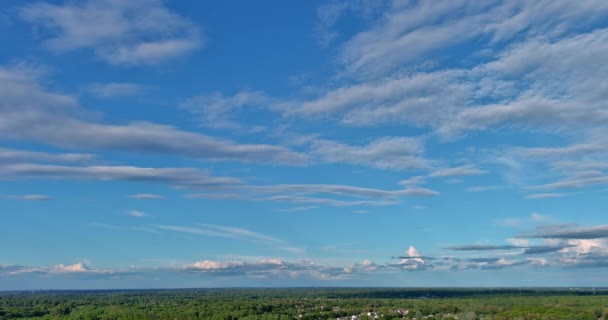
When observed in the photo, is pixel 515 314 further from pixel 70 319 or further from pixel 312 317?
pixel 70 319

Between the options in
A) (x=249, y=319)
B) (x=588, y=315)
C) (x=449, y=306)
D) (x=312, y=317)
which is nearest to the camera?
(x=588, y=315)

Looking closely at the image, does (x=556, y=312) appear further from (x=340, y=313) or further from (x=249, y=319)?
(x=249, y=319)

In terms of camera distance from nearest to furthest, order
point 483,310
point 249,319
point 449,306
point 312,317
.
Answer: point 249,319 → point 312,317 → point 483,310 → point 449,306

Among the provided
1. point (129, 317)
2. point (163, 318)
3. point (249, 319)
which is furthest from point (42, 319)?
point (249, 319)

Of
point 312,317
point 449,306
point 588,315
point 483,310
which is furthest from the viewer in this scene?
point 449,306

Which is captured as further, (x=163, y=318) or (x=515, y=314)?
(x=163, y=318)

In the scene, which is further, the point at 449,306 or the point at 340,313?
the point at 449,306

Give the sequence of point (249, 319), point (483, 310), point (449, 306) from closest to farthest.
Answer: point (249, 319)
point (483, 310)
point (449, 306)

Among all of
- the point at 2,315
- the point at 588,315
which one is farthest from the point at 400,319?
the point at 2,315
